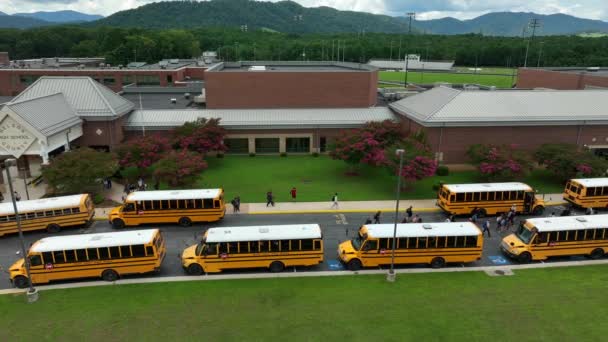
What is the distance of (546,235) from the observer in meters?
25.6

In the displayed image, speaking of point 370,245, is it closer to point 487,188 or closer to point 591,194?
point 487,188

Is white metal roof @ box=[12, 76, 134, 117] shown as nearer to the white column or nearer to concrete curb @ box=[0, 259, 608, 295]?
the white column

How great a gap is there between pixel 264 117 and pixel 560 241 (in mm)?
37001

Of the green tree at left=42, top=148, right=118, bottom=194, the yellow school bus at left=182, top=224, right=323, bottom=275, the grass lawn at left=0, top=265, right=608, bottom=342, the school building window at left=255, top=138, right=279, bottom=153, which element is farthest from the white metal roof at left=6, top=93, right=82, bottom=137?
the yellow school bus at left=182, top=224, right=323, bottom=275

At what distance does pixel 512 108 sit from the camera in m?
46.2

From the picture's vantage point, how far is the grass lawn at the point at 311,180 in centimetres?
3850

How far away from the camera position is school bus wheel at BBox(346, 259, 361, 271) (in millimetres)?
24641

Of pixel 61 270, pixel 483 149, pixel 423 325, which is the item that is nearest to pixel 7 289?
pixel 61 270

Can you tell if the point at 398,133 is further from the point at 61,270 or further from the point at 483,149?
the point at 61,270

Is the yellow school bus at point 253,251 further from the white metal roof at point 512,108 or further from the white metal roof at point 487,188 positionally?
the white metal roof at point 512,108

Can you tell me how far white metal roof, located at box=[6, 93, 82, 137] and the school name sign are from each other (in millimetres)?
1031

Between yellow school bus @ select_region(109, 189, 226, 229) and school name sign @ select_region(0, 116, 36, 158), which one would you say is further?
school name sign @ select_region(0, 116, 36, 158)

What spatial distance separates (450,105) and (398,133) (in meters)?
7.22

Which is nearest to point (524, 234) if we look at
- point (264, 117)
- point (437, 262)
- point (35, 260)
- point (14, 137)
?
point (437, 262)
